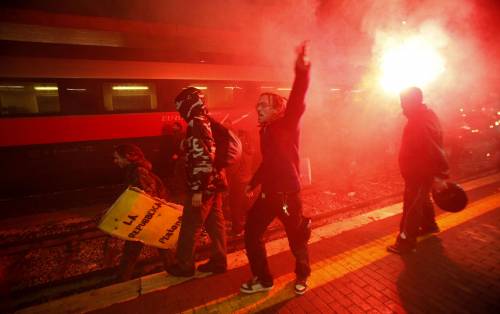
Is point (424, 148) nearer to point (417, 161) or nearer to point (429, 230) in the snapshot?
point (417, 161)

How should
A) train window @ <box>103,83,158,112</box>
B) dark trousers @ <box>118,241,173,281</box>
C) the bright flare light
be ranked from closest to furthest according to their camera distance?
dark trousers @ <box>118,241,173,281</box> → train window @ <box>103,83,158,112</box> → the bright flare light

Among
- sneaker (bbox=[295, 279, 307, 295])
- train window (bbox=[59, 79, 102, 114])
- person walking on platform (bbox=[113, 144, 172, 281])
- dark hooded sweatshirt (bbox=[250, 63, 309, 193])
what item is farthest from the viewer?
train window (bbox=[59, 79, 102, 114])

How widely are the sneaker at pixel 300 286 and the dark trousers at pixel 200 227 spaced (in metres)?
0.84

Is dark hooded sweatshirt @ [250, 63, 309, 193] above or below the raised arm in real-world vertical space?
below

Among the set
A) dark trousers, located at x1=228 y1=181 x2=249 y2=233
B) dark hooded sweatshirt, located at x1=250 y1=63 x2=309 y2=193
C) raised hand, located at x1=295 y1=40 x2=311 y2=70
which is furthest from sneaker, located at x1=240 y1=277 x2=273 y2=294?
raised hand, located at x1=295 y1=40 x2=311 y2=70

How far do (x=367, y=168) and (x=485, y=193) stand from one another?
325 cm

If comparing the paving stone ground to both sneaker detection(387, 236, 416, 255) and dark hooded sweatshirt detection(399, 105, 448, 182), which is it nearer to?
sneaker detection(387, 236, 416, 255)

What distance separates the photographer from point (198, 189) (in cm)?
268

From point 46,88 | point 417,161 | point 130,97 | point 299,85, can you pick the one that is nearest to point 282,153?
point 299,85

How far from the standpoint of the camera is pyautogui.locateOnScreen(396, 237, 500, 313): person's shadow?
7.98ft

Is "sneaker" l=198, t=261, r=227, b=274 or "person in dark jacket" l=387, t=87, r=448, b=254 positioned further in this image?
"person in dark jacket" l=387, t=87, r=448, b=254

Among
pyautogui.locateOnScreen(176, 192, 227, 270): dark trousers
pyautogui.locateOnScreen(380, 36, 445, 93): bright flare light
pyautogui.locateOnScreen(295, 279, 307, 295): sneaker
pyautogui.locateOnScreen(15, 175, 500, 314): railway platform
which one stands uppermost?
pyautogui.locateOnScreen(380, 36, 445, 93): bright flare light

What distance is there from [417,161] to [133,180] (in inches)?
128

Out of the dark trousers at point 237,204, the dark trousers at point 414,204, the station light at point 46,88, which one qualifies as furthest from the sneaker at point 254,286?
the station light at point 46,88
